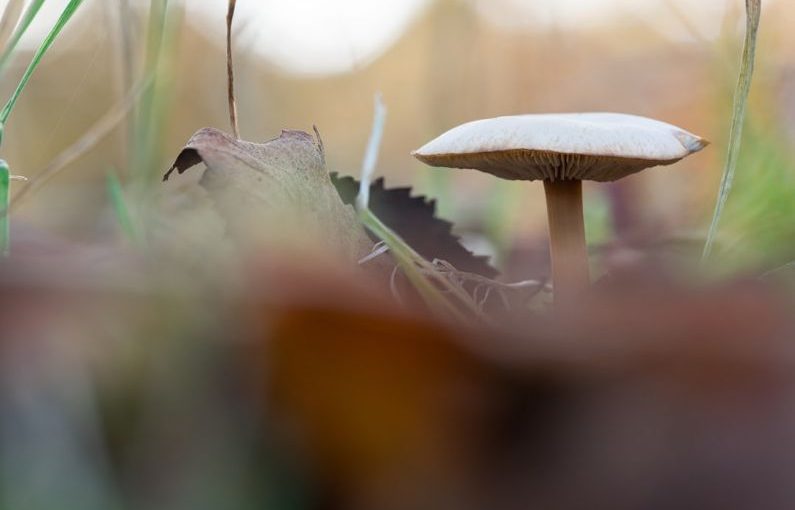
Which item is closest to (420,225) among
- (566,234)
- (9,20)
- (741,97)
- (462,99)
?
(566,234)

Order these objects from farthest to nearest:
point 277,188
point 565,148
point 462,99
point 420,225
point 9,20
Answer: point 462,99 < point 420,225 < point 565,148 < point 9,20 < point 277,188

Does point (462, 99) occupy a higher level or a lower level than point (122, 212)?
higher

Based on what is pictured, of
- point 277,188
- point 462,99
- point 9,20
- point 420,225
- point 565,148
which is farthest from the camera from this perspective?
point 462,99

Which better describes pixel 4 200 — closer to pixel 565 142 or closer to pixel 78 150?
pixel 78 150

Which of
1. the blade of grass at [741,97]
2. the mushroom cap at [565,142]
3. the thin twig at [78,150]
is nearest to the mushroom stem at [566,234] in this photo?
the mushroom cap at [565,142]

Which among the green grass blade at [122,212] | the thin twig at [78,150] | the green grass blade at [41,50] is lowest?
the green grass blade at [122,212]

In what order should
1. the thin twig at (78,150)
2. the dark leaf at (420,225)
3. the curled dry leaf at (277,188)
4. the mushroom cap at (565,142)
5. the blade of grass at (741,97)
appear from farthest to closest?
1. the dark leaf at (420,225)
2. the mushroom cap at (565,142)
3. the blade of grass at (741,97)
4. the thin twig at (78,150)
5. the curled dry leaf at (277,188)

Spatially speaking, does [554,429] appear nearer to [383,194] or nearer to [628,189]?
[383,194]

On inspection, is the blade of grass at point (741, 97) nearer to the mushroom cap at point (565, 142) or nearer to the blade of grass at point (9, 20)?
the mushroom cap at point (565, 142)
